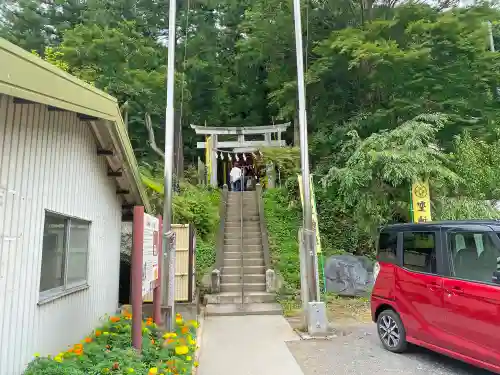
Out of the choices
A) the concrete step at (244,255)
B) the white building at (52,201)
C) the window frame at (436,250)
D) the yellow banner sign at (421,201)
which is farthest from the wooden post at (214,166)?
the window frame at (436,250)

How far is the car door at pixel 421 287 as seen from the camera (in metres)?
5.04

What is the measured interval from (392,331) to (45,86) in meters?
5.61

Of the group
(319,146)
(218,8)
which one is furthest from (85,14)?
(319,146)

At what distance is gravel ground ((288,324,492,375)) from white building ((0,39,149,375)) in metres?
3.32

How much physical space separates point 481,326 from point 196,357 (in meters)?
3.82

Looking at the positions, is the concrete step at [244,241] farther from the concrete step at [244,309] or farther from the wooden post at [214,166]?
the wooden post at [214,166]

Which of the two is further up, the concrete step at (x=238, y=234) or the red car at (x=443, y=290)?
the concrete step at (x=238, y=234)

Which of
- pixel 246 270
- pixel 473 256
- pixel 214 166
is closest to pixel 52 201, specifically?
pixel 473 256

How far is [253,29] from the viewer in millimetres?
16344

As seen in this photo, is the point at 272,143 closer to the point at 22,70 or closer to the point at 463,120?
the point at 463,120

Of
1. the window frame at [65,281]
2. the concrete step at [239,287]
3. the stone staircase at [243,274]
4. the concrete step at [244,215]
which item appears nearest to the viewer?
the window frame at [65,281]

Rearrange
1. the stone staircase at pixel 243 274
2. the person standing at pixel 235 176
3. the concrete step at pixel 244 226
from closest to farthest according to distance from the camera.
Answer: the stone staircase at pixel 243 274 < the concrete step at pixel 244 226 < the person standing at pixel 235 176

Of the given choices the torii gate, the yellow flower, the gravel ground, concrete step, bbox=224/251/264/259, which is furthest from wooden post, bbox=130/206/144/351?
the torii gate

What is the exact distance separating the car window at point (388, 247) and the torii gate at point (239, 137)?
1291 centimetres
